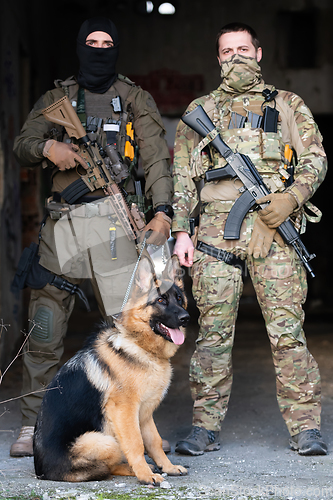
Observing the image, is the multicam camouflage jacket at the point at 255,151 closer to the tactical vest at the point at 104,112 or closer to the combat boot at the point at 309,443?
the tactical vest at the point at 104,112


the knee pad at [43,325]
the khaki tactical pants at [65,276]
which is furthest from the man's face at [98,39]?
the knee pad at [43,325]

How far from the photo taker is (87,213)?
3344mm

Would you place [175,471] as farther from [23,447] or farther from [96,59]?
[96,59]

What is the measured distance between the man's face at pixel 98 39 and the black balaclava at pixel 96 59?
0.06ft

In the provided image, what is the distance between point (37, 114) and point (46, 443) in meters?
1.84

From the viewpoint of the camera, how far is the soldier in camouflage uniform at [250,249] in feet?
10.4

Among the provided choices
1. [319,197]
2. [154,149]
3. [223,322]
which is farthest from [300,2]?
[223,322]

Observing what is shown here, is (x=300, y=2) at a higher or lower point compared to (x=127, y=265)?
higher

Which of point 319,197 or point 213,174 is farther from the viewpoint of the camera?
point 319,197

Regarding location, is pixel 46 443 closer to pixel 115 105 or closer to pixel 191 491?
pixel 191 491

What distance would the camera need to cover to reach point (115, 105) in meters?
3.35

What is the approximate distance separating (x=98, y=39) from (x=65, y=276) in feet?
4.44

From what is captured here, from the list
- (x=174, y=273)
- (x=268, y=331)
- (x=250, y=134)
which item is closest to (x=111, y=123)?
(x=250, y=134)

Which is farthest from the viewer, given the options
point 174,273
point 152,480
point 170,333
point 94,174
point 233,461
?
point 94,174
